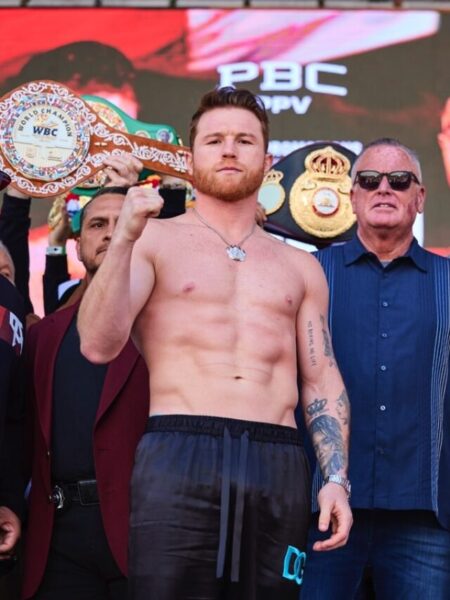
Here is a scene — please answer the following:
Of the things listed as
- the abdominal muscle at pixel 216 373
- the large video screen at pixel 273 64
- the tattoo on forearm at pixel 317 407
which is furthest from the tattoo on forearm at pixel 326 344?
the large video screen at pixel 273 64

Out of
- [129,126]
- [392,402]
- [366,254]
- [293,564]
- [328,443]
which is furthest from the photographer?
[129,126]

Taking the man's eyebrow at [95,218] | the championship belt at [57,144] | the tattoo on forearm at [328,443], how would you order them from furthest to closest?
the man's eyebrow at [95,218]
the championship belt at [57,144]
the tattoo on forearm at [328,443]

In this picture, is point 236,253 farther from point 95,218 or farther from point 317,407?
point 95,218

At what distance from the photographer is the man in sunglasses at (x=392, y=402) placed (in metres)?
3.41

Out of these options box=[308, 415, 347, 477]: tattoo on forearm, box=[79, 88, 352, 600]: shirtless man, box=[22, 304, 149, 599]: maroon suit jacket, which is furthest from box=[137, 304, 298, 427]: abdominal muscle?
box=[22, 304, 149, 599]: maroon suit jacket

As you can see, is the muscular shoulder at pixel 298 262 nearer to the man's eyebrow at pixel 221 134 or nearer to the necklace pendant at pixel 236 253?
the necklace pendant at pixel 236 253

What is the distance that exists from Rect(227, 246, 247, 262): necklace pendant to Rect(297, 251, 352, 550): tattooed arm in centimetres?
20

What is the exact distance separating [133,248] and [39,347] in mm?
805

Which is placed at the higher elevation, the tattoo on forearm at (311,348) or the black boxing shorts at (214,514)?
the tattoo on forearm at (311,348)

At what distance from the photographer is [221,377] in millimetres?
2805

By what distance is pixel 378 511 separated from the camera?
136 inches

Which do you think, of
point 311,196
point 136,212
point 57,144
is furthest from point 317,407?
point 311,196

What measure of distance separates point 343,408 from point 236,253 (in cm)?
49

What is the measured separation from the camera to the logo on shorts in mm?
2775
